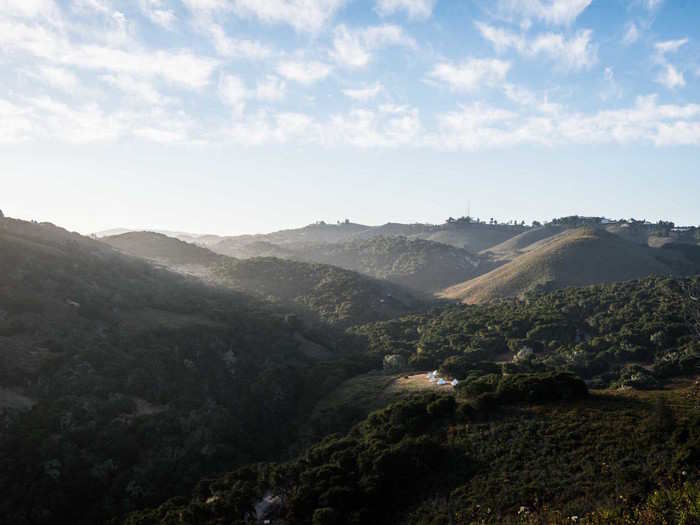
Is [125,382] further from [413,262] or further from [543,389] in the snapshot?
[413,262]

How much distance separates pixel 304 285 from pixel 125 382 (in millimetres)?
66612

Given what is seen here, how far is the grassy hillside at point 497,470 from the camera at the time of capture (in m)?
19.2

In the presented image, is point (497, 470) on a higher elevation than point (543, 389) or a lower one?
lower

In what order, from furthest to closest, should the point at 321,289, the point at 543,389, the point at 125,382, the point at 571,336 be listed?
the point at 321,289, the point at 571,336, the point at 125,382, the point at 543,389

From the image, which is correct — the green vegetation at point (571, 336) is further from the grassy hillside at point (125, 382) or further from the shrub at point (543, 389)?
the shrub at point (543, 389)

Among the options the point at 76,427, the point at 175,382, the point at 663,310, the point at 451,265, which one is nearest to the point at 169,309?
the point at 175,382

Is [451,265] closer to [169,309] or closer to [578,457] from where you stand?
[169,309]

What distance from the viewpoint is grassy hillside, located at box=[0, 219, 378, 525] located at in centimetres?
2922

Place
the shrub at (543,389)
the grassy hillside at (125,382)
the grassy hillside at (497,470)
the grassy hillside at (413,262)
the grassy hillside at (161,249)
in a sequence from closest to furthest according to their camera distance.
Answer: the grassy hillside at (497,470) < the grassy hillside at (125,382) < the shrub at (543,389) < the grassy hillside at (161,249) < the grassy hillside at (413,262)

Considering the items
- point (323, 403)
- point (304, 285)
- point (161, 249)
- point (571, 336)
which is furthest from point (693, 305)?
point (161, 249)

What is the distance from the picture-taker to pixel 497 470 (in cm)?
2314

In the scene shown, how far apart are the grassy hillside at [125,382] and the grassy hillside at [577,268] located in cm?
5959

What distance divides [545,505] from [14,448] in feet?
95.6

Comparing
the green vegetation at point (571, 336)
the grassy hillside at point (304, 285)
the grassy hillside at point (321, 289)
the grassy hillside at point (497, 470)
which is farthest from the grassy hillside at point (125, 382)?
the grassy hillside at point (304, 285)
